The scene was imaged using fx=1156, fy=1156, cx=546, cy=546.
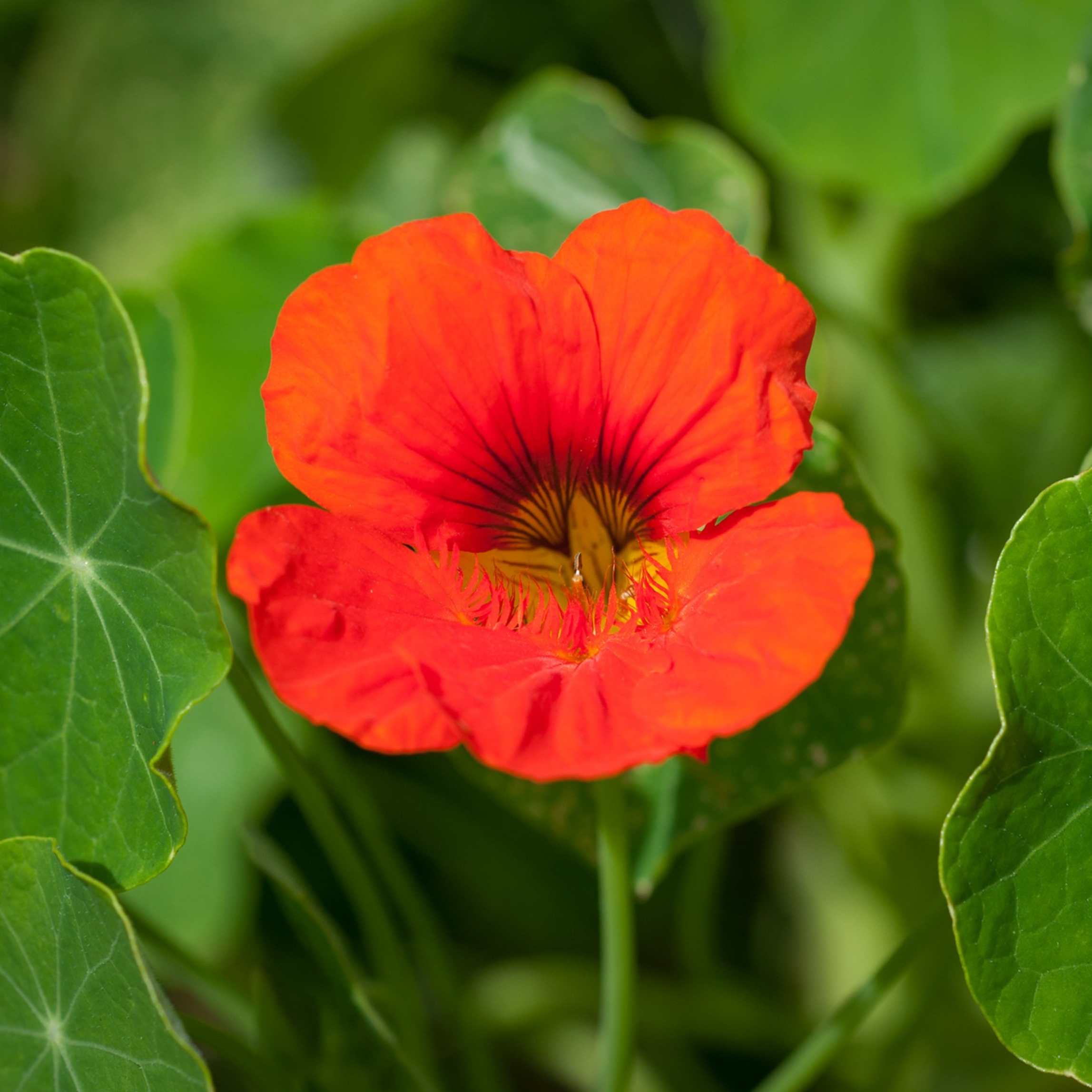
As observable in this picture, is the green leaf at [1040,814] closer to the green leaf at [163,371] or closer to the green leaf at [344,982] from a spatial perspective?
the green leaf at [344,982]

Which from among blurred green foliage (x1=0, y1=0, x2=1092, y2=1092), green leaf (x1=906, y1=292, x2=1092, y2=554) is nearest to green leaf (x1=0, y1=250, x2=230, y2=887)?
blurred green foliage (x1=0, y1=0, x2=1092, y2=1092)

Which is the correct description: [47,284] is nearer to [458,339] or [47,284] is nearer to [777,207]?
[458,339]

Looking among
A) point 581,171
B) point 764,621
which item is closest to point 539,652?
point 764,621

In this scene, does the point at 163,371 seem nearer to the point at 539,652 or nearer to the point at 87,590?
the point at 87,590

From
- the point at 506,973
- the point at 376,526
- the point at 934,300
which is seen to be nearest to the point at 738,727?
the point at 376,526

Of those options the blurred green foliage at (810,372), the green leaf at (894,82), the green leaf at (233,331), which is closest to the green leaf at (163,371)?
the blurred green foliage at (810,372)

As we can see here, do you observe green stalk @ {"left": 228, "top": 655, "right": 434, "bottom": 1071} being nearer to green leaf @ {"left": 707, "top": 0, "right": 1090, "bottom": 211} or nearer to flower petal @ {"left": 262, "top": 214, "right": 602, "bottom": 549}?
flower petal @ {"left": 262, "top": 214, "right": 602, "bottom": 549}
